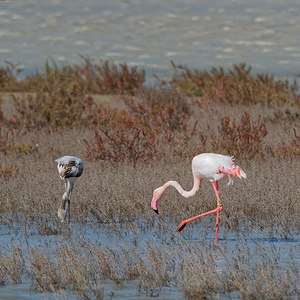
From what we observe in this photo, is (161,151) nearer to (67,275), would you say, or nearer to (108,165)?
(108,165)

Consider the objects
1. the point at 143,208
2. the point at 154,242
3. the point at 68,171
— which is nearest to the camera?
the point at 154,242

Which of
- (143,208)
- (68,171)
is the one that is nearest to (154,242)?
(143,208)

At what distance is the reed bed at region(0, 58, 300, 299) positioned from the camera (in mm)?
5828

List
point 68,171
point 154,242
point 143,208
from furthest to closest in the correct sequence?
point 143,208, point 68,171, point 154,242

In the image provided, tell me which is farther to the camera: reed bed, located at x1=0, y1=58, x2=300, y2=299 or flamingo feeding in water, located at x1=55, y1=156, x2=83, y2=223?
flamingo feeding in water, located at x1=55, y1=156, x2=83, y2=223

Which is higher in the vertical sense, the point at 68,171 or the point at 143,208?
the point at 68,171

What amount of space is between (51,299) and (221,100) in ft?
51.1

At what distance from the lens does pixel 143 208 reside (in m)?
9.06

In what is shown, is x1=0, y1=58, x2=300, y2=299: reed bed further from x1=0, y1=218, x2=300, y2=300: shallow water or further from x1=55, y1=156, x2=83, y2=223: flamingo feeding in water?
x1=55, y1=156, x2=83, y2=223: flamingo feeding in water

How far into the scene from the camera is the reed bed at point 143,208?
583 cm

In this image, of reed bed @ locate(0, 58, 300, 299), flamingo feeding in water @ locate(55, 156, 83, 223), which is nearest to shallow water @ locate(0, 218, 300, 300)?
reed bed @ locate(0, 58, 300, 299)

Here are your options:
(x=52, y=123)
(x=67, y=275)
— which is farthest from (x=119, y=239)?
(x=52, y=123)

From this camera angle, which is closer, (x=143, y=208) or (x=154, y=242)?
(x=154, y=242)

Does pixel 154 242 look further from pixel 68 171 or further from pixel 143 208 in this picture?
pixel 68 171
